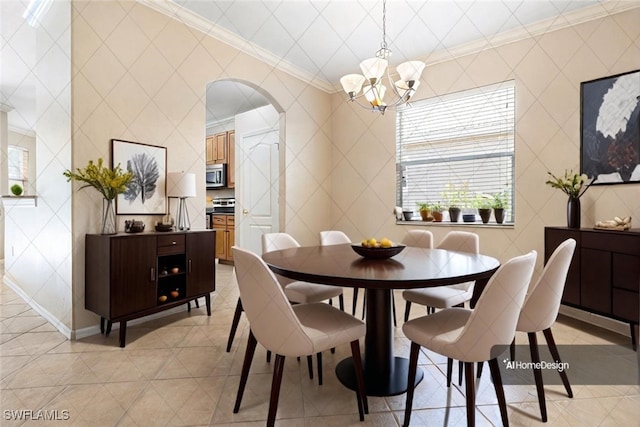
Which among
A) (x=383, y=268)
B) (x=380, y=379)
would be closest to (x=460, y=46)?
(x=383, y=268)

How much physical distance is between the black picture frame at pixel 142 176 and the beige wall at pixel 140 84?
6cm

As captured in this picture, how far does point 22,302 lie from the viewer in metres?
3.50

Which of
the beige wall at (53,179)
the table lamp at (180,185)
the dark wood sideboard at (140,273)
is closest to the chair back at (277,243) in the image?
the dark wood sideboard at (140,273)

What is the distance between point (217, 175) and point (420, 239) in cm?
437

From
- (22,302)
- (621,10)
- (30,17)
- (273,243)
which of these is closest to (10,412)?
(273,243)

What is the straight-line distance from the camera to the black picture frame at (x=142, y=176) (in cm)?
270

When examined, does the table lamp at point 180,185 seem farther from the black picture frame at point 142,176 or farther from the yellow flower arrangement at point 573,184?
the yellow flower arrangement at point 573,184

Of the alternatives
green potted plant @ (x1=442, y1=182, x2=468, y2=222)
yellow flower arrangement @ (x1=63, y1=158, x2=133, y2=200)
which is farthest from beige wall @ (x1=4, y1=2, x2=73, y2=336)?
green potted plant @ (x1=442, y1=182, x2=468, y2=222)

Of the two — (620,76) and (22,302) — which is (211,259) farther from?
(620,76)

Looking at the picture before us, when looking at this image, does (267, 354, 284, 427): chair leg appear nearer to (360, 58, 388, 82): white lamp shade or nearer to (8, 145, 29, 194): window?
(360, 58, 388, 82): white lamp shade

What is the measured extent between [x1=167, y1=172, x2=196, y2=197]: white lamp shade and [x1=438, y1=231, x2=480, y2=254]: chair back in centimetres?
228

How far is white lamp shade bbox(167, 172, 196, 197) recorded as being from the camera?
2.88m

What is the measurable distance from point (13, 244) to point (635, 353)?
20.9ft

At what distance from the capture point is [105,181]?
7.99 feet
